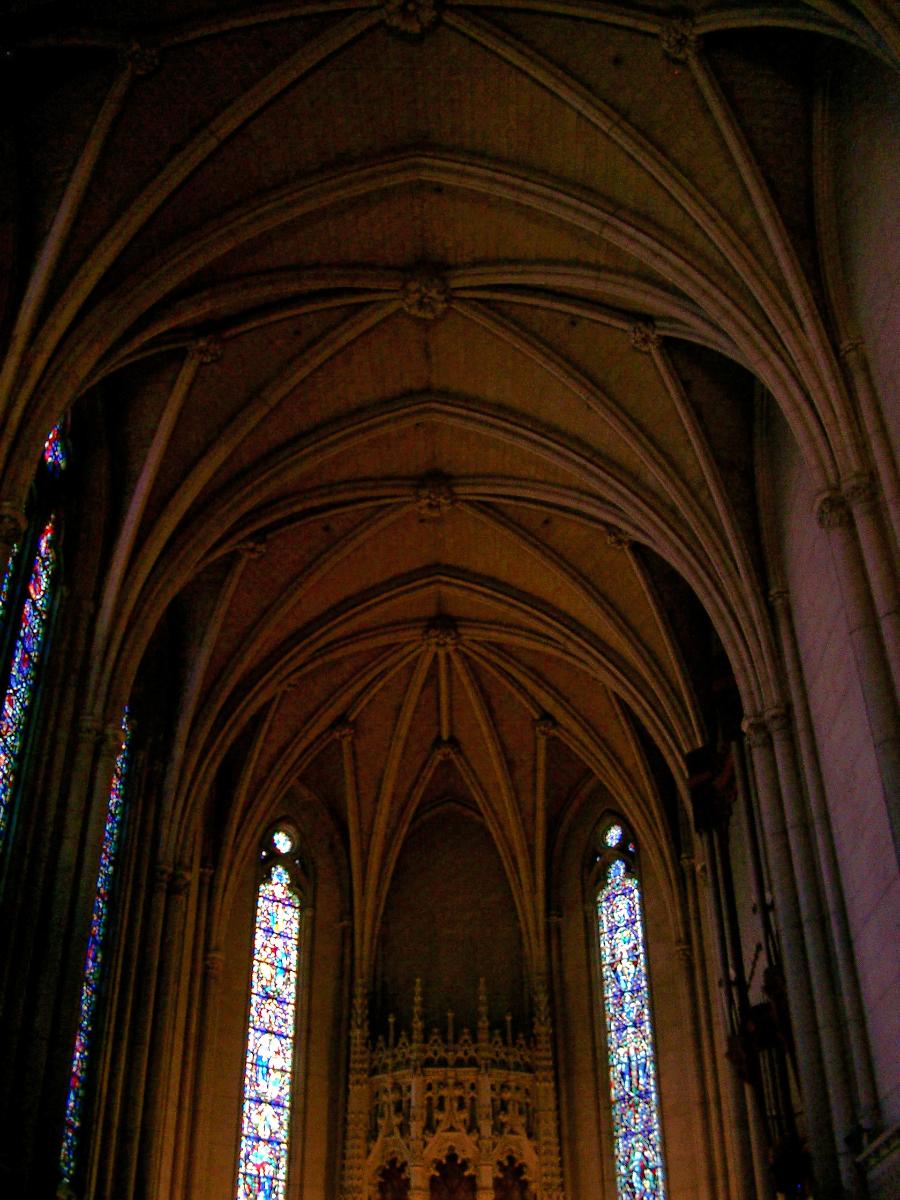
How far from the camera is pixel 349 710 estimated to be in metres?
26.1

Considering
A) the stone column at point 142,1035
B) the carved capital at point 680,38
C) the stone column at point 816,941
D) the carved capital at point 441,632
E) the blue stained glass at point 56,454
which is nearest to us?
the stone column at point 816,941

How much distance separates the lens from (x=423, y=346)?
63.2 feet

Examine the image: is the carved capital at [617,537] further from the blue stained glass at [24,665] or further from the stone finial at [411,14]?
the stone finial at [411,14]

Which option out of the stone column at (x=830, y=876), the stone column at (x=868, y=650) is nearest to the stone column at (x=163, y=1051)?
the stone column at (x=830, y=876)

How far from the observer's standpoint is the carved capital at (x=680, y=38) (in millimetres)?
14023

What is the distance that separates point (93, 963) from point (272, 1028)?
635 cm

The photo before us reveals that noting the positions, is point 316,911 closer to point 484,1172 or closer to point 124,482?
point 484,1172

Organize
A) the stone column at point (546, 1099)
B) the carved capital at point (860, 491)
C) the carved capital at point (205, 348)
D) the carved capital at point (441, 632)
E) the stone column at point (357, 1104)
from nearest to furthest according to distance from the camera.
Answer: the carved capital at point (860, 491), the carved capital at point (205, 348), the stone column at point (357, 1104), the stone column at point (546, 1099), the carved capital at point (441, 632)

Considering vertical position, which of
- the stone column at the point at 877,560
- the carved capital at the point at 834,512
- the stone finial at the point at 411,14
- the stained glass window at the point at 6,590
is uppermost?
the stone finial at the point at 411,14

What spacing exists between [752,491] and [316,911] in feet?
41.1

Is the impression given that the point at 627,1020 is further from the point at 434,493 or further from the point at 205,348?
the point at 205,348

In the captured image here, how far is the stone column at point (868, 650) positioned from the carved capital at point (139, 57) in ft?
26.6

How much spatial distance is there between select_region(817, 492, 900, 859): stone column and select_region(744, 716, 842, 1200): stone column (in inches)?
133

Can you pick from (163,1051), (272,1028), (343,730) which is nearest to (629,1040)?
(272,1028)
